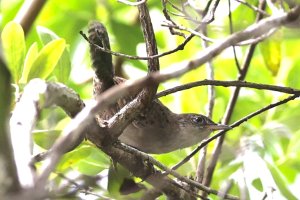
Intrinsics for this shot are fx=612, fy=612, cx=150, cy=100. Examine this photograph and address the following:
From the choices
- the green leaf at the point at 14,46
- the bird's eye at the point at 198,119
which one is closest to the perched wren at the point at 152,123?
the bird's eye at the point at 198,119

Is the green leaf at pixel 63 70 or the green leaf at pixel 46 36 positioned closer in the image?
the green leaf at pixel 63 70

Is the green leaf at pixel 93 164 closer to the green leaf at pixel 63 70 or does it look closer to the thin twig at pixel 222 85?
the green leaf at pixel 63 70

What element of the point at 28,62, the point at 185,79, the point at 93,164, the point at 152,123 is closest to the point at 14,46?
the point at 28,62

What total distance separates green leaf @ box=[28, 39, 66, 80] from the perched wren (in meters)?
0.31

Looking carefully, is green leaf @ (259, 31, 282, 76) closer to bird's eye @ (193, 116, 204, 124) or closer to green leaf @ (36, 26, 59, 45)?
bird's eye @ (193, 116, 204, 124)

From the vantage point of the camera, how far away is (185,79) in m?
3.52

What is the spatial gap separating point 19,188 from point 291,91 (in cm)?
137

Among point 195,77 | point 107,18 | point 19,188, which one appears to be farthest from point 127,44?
point 19,188

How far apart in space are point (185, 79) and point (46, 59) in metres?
1.38

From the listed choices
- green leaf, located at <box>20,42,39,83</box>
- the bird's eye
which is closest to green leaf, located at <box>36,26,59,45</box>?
green leaf, located at <box>20,42,39,83</box>

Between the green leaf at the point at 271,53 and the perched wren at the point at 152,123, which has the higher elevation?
the green leaf at the point at 271,53

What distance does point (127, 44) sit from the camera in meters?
4.02

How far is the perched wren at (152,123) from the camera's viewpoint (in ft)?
8.79

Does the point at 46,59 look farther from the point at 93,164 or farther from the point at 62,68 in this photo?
the point at 93,164
